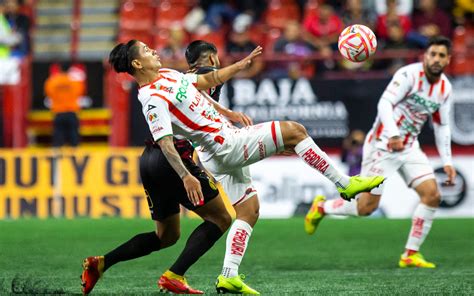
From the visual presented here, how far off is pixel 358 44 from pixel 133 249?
259 cm

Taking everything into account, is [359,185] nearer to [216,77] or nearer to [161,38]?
[216,77]

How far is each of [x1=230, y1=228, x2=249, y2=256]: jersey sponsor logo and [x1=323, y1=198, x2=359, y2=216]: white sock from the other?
303 centimetres

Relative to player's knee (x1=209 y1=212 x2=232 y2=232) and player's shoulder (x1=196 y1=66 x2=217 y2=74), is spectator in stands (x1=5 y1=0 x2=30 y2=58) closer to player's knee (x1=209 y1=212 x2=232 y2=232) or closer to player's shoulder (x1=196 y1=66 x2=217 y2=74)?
player's shoulder (x1=196 y1=66 x2=217 y2=74)

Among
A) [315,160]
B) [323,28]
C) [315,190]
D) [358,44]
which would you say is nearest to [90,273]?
[315,160]

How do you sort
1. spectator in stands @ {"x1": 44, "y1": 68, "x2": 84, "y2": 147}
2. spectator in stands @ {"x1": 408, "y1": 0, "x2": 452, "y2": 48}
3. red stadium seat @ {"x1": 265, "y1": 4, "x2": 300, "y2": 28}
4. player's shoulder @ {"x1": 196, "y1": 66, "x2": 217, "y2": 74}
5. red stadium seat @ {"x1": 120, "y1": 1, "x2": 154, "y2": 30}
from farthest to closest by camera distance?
1. red stadium seat @ {"x1": 120, "y1": 1, "x2": 154, "y2": 30}
2. red stadium seat @ {"x1": 265, "y1": 4, "x2": 300, "y2": 28}
3. spectator in stands @ {"x1": 408, "y1": 0, "x2": 452, "y2": 48}
4. spectator in stands @ {"x1": 44, "y1": 68, "x2": 84, "y2": 147}
5. player's shoulder @ {"x1": 196, "y1": 66, "x2": 217, "y2": 74}

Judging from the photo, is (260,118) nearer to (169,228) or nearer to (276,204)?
(276,204)

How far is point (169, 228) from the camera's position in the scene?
26.3 ft

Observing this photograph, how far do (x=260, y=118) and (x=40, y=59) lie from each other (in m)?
5.16

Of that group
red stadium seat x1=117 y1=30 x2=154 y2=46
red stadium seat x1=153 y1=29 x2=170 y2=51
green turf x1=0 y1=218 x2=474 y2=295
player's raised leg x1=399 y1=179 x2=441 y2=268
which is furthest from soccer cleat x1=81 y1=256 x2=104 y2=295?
red stadium seat x1=117 y1=30 x2=154 y2=46

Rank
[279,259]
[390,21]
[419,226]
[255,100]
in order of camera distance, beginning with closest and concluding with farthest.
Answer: [419,226], [279,259], [255,100], [390,21]

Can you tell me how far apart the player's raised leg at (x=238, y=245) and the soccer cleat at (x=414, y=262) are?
8.08 feet

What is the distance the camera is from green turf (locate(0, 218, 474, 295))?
8352 mm

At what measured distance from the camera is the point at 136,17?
20938mm

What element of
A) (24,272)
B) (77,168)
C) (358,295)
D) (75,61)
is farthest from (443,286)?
(75,61)
